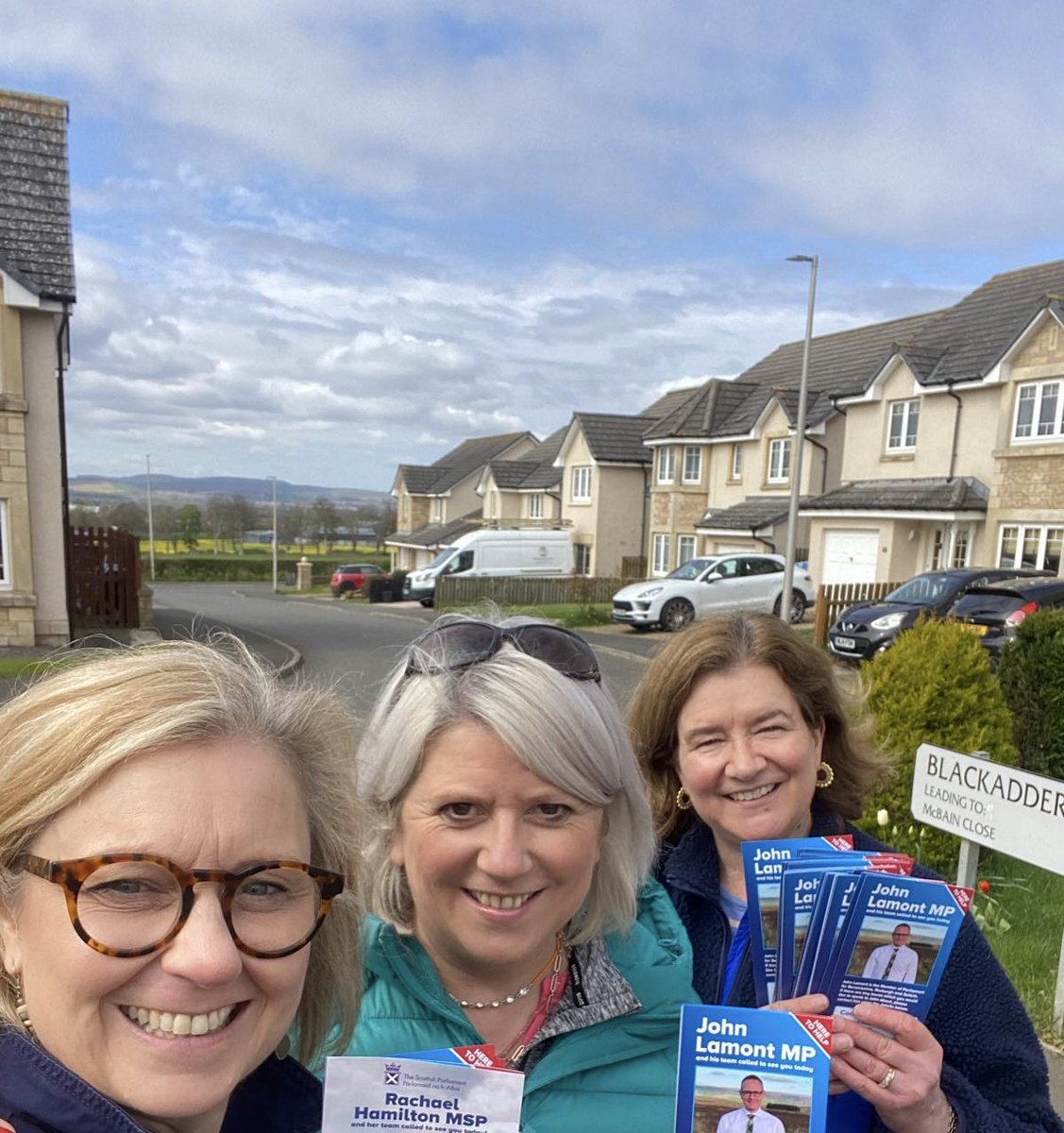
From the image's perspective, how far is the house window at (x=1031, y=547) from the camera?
69.0 ft

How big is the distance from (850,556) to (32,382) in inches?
852

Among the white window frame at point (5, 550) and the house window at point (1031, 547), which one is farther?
the house window at point (1031, 547)

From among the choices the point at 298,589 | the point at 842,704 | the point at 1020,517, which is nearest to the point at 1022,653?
the point at 842,704

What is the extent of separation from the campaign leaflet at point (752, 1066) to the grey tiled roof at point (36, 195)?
53.7ft

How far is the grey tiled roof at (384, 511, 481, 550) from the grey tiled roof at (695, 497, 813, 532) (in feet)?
59.6

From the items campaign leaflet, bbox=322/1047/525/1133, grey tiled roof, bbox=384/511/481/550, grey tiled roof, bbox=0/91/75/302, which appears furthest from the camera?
grey tiled roof, bbox=384/511/481/550

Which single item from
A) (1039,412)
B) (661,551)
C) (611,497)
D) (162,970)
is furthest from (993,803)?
(611,497)

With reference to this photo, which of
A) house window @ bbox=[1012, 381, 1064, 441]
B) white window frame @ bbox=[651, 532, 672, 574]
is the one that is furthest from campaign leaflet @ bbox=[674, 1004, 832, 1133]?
white window frame @ bbox=[651, 532, 672, 574]

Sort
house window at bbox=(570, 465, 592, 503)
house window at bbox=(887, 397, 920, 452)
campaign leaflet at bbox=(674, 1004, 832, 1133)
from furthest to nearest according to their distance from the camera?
house window at bbox=(570, 465, 592, 503), house window at bbox=(887, 397, 920, 452), campaign leaflet at bbox=(674, 1004, 832, 1133)

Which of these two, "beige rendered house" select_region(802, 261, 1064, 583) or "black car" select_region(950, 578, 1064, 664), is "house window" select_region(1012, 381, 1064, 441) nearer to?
"beige rendered house" select_region(802, 261, 1064, 583)

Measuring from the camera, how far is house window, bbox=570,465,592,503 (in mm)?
39116

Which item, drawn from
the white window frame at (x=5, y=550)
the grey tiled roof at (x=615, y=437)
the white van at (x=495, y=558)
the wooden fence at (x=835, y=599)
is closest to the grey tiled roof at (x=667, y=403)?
the grey tiled roof at (x=615, y=437)

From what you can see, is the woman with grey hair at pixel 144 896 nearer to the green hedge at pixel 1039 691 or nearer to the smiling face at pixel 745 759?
the smiling face at pixel 745 759

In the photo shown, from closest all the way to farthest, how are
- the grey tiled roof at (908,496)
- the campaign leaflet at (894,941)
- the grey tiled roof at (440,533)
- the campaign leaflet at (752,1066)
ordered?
the campaign leaflet at (752,1066) → the campaign leaflet at (894,941) → the grey tiled roof at (908,496) → the grey tiled roof at (440,533)
